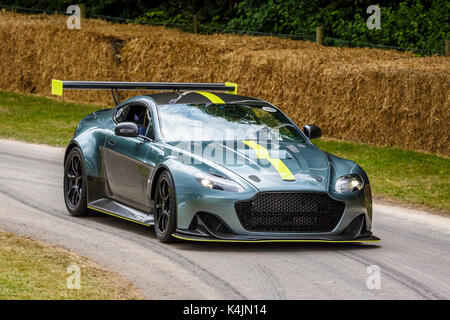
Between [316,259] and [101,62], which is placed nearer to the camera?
[316,259]

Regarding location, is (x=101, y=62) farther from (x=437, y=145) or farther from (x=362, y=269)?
(x=362, y=269)

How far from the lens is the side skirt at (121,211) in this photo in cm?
1055

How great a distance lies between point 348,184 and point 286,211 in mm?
757

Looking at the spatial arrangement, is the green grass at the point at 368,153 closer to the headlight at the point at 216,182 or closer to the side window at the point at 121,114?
the side window at the point at 121,114

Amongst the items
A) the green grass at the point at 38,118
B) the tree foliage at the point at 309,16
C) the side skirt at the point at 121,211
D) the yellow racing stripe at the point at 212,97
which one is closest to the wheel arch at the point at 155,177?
the side skirt at the point at 121,211

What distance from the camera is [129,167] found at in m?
11.0

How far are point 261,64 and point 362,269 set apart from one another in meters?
13.1

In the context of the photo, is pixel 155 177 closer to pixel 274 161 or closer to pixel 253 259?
pixel 274 161

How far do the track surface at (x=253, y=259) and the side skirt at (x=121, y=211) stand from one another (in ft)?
0.59

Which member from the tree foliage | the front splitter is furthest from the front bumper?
the tree foliage

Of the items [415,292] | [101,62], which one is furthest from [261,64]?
[415,292]

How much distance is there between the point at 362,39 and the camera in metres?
29.1
